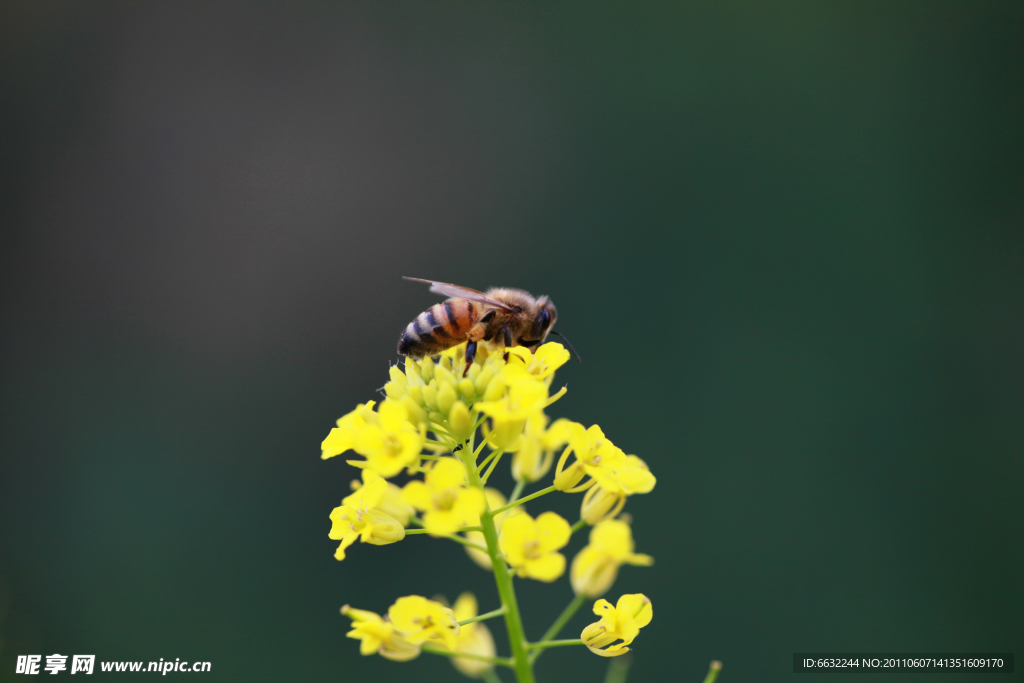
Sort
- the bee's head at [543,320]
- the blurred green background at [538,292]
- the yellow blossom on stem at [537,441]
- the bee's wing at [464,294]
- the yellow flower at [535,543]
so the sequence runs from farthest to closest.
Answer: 1. the blurred green background at [538,292]
2. the bee's head at [543,320]
3. the bee's wing at [464,294]
4. the yellow blossom on stem at [537,441]
5. the yellow flower at [535,543]

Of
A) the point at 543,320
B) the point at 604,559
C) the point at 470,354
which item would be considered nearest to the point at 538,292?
the point at 543,320

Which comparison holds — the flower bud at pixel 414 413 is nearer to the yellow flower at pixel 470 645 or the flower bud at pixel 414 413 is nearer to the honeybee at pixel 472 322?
the honeybee at pixel 472 322

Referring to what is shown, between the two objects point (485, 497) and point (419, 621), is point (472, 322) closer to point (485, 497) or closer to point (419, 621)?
point (485, 497)

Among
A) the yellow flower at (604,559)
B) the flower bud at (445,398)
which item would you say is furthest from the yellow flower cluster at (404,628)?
the flower bud at (445,398)

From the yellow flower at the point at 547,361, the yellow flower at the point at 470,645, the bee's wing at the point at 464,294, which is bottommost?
the yellow flower at the point at 470,645

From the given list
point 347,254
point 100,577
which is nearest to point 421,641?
point 100,577

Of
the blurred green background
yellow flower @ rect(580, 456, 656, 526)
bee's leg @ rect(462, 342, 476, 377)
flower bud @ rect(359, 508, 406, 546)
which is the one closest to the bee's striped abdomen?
bee's leg @ rect(462, 342, 476, 377)

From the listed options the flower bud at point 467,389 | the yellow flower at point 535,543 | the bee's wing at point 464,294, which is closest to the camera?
the yellow flower at point 535,543

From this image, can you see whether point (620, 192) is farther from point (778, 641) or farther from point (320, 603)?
point (320, 603)
